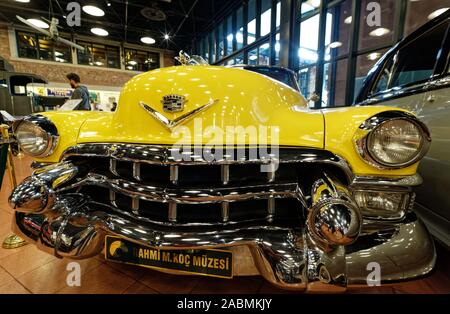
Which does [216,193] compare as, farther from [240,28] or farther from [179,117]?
[240,28]

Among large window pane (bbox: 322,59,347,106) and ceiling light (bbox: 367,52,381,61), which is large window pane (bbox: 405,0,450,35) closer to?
ceiling light (bbox: 367,52,381,61)

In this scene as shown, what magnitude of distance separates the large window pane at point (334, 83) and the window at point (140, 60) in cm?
1188

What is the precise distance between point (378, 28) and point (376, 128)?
16.5 ft

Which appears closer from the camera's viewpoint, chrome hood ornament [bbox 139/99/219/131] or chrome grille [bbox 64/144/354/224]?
chrome grille [bbox 64/144/354/224]

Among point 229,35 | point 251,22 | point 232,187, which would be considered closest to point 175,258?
point 232,187

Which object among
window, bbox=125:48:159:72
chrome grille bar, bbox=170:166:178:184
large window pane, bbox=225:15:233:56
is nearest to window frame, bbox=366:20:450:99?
chrome grille bar, bbox=170:166:178:184

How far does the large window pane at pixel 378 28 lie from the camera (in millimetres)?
4417

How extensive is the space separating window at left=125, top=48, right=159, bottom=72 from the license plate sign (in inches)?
606

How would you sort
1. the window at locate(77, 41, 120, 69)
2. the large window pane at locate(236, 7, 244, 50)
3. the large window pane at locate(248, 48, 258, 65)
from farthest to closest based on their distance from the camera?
1. the window at locate(77, 41, 120, 69)
2. the large window pane at locate(236, 7, 244, 50)
3. the large window pane at locate(248, 48, 258, 65)

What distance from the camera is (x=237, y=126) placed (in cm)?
119

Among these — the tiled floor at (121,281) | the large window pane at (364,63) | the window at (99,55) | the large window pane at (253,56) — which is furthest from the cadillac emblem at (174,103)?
the window at (99,55)

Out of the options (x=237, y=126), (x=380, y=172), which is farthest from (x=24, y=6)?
(x=380, y=172)

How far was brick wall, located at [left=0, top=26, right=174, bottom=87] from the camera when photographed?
11647 mm
